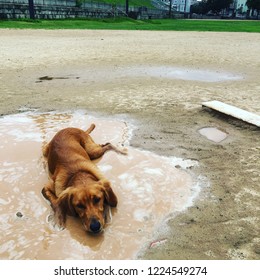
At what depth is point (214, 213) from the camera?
3.93 metres

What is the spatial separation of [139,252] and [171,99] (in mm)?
5816

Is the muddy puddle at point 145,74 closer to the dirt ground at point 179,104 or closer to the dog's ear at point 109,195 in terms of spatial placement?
the dirt ground at point 179,104

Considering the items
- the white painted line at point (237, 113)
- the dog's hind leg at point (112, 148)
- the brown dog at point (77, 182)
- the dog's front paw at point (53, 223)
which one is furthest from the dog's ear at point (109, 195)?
the white painted line at point (237, 113)

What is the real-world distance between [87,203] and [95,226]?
28 cm

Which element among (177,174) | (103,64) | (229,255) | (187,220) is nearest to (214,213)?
(187,220)

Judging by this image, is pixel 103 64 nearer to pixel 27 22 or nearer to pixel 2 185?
pixel 2 185

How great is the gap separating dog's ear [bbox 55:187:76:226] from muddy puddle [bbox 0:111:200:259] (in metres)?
0.09

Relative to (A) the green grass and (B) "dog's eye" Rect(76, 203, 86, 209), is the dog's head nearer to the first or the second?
(B) "dog's eye" Rect(76, 203, 86, 209)

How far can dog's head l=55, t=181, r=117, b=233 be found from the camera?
3.55 m

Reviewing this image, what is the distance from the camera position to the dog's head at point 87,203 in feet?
11.7

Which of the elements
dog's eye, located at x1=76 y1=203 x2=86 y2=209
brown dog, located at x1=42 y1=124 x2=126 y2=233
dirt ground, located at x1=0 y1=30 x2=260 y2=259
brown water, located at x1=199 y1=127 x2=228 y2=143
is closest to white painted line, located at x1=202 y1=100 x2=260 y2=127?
dirt ground, located at x1=0 y1=30 x2=260 y2=259

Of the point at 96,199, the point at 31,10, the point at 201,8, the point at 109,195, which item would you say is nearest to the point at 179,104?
the point at 109,195

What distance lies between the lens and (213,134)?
6.33 metres

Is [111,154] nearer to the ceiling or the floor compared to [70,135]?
nearer to the floor
